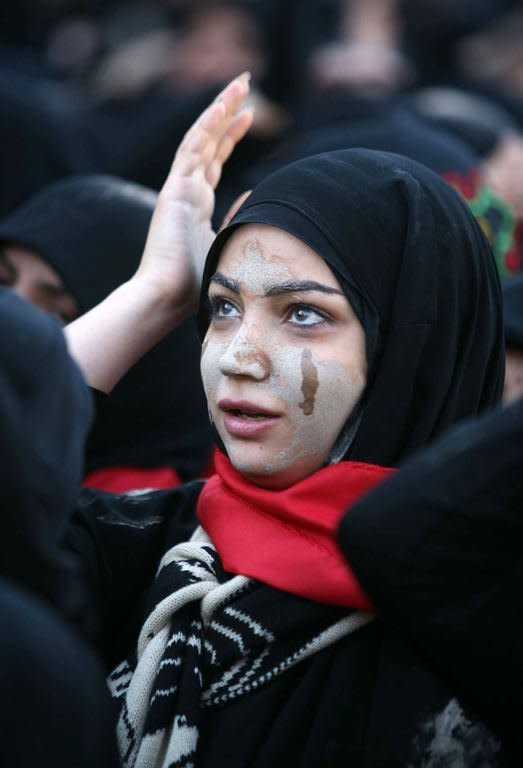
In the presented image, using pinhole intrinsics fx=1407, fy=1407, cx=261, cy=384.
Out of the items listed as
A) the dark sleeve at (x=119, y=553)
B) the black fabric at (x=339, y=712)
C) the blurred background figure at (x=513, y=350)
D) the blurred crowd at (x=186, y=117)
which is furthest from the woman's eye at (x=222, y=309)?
the blurred background figure at (x=513, y=350)

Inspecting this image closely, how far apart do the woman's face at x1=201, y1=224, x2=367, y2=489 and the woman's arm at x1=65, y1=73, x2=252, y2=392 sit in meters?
0.43

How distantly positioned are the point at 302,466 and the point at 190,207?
834 mm

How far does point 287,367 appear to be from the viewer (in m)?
2.52

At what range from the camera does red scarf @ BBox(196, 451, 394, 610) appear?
94.7 inches

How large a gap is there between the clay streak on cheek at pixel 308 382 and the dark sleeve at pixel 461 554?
0.38 m

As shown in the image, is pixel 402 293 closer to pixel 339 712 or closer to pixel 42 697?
pixel 339 712

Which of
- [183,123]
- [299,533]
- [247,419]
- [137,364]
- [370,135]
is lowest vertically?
[183,123]

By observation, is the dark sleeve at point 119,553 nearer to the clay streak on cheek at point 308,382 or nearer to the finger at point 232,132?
the clay streak on cheek at point 308,382

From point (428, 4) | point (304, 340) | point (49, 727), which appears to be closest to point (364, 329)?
point (304, 340)

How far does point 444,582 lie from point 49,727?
79 centimetres

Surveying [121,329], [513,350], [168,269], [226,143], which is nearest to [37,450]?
[121,329]

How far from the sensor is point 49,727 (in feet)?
5.22

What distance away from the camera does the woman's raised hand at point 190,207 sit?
10.0ft

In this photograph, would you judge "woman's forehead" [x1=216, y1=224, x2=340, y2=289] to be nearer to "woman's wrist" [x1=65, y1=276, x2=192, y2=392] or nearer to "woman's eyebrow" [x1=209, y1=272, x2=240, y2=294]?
"woman's eyebrow" [x1=209, y1=272, x2=240, y2=294]
